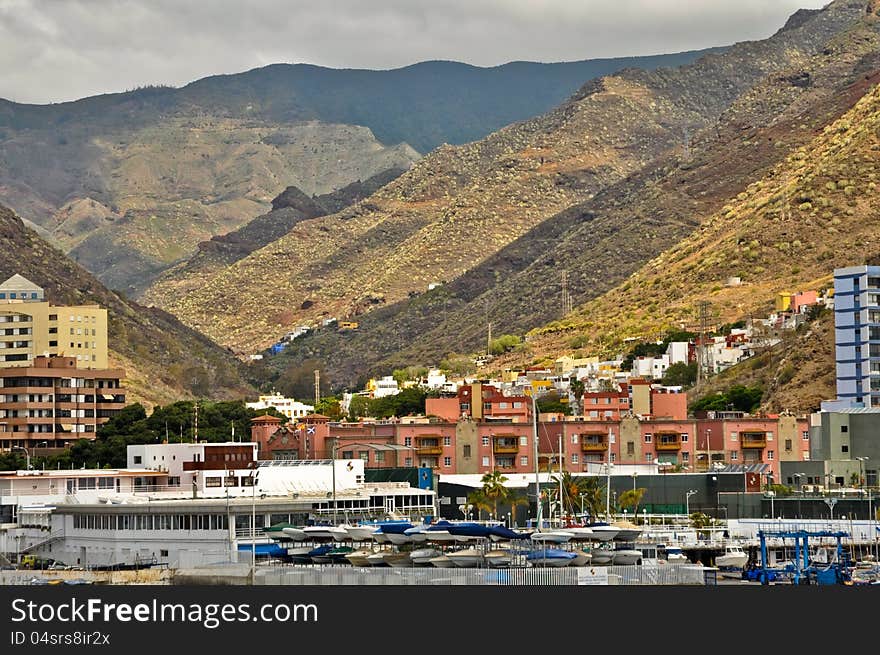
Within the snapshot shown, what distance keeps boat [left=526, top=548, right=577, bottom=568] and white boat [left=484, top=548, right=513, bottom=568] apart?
88cm

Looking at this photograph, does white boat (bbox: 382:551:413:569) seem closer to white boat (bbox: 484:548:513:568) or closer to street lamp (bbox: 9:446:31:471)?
white boat (bbox: 484:548:513:568)

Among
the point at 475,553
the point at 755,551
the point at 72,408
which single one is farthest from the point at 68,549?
the point at 72,408

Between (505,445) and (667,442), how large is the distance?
37.4 ft

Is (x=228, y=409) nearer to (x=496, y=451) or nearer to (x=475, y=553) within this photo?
(x=496, y=451)

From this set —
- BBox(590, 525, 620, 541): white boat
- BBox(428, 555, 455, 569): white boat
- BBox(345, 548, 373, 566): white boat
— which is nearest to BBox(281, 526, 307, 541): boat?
BBox(345, 548, 373, 566): white boat

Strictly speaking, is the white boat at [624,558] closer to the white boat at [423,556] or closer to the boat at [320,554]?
the white boat at [423,556]

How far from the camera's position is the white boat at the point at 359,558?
88.7 meters

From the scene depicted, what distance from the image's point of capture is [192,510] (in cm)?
10338

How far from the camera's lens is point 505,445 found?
138875mm

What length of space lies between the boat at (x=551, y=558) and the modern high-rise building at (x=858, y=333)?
81273 mm

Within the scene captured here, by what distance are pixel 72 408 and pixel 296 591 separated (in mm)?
104006

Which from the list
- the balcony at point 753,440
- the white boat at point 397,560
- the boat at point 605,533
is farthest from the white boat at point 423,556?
the balcony at point 753,440

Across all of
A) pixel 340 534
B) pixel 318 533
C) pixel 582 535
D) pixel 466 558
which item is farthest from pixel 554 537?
pixel 318 533

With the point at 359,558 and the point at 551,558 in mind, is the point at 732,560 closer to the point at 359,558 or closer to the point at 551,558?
the point at 551,558
